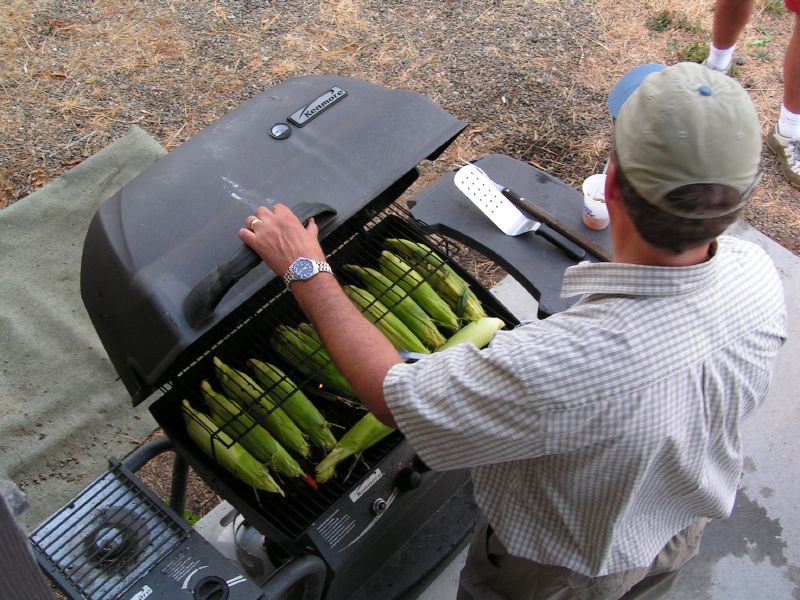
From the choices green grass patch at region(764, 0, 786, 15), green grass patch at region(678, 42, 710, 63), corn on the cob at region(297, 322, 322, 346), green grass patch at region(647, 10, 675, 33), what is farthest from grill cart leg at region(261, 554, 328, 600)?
green grass patch at region(764, 0, 786, 15)

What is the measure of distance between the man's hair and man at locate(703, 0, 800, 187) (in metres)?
3.55

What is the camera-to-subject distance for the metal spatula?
255cm

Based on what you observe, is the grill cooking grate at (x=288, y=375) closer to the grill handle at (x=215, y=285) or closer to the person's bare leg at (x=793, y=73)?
the grill handle at (x=215, y=285)

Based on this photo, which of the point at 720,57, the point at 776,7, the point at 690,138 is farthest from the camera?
the point at 776,7

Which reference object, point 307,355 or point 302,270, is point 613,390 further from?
point 307,355

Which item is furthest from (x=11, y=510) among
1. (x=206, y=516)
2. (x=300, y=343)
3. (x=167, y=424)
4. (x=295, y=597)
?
(x=206, y=516)

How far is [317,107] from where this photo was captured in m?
2.08

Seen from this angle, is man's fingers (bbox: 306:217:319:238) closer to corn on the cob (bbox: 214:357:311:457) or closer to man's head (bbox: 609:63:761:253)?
corn on the cob (bbox: 214:357:311:457)

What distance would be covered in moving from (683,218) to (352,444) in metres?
1.14

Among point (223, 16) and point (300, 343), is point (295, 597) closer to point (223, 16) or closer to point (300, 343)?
point (300, 343)

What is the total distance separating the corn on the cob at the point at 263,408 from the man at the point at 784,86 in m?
3.63

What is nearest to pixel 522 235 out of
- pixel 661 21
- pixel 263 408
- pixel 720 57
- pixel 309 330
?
pixel 309 330

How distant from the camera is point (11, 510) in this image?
100 centimetres

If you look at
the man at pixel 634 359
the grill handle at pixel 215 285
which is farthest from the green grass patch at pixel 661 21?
the grill handle at pixel 215 285
